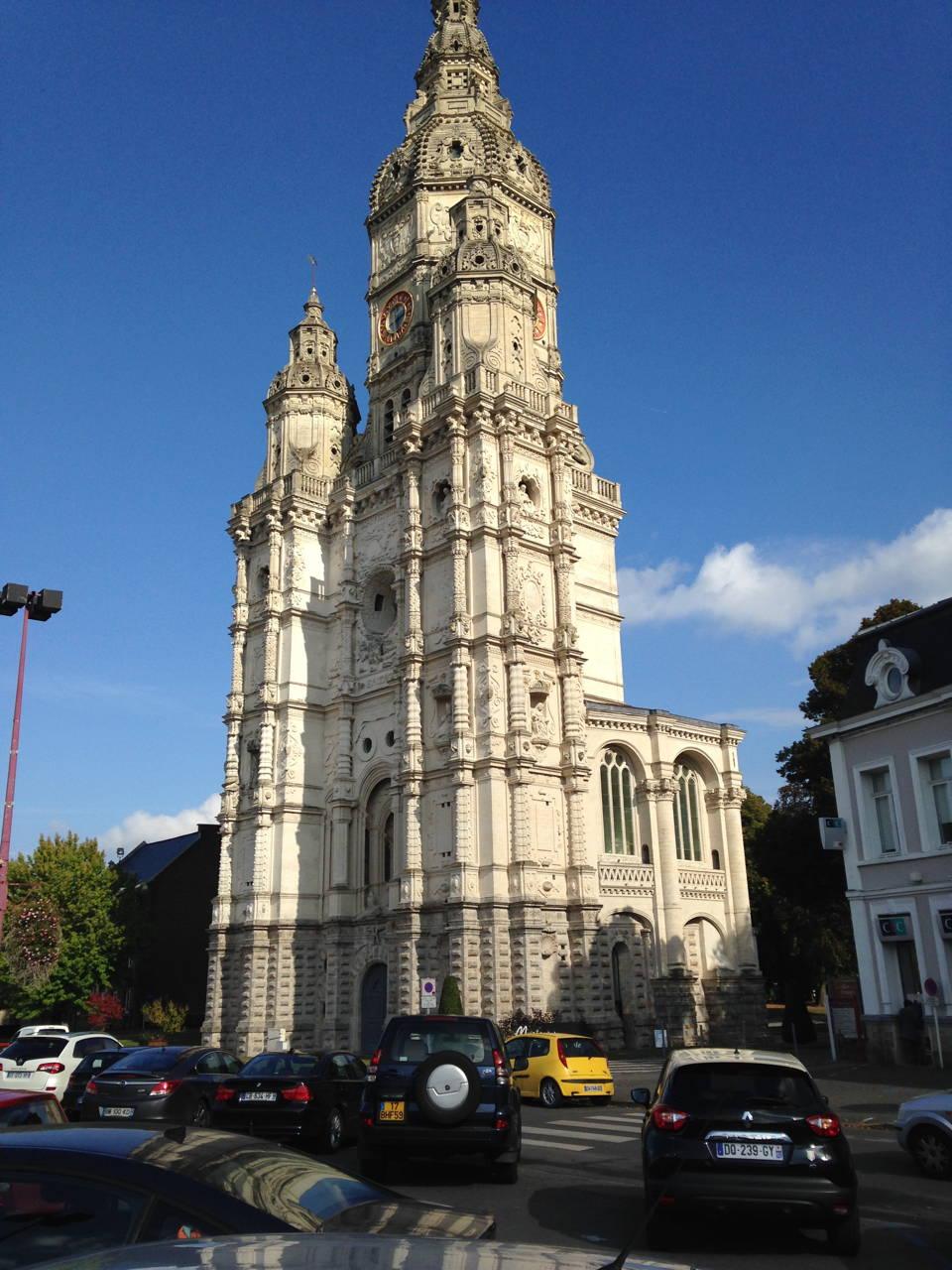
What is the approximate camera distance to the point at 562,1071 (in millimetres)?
23094

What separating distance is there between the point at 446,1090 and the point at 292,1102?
437 cm

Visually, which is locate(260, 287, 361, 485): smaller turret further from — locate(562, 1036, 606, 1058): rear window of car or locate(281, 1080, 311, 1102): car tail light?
locate(281, 1080, 311, 1102): car tail light

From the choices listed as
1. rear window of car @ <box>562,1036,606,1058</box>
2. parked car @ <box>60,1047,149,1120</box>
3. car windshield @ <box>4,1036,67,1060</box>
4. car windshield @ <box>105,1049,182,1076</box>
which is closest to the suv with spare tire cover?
car windshield @ <box>105,1049,182,1076</box>

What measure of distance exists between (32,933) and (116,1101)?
36209 mm

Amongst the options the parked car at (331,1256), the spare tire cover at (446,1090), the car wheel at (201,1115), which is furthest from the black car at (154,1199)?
the car wheel at (201,1115)

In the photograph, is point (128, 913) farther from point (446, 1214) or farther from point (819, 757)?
point (446, 1214)

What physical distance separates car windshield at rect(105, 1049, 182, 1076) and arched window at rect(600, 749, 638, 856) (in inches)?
1041

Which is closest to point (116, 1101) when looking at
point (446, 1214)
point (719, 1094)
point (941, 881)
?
point (719, 1094)

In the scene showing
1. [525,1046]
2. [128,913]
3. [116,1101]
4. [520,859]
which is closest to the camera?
[116,1101]

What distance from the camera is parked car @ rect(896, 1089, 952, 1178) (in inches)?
509

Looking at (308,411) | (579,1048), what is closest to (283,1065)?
(579,1048)

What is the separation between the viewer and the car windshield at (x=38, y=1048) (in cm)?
2284

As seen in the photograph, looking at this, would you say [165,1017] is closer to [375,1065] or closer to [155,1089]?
[155,1089]

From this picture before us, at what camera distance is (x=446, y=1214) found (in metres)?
4.98
